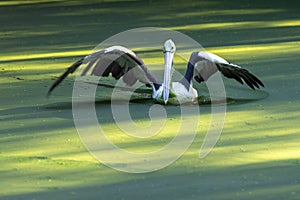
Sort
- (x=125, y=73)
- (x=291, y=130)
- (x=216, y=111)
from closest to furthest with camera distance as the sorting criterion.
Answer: (x=291, y=130) → (x=216, y=111) → (x=125, y=73)

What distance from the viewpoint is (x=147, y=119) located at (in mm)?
4789

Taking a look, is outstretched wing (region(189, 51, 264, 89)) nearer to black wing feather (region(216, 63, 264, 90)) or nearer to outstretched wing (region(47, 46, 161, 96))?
black wing feather (region(216, 63, 264, 90))

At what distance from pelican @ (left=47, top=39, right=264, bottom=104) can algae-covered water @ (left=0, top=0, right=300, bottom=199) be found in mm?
84

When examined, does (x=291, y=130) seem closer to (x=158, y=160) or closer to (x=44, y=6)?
Answer: (x=158, y=160)

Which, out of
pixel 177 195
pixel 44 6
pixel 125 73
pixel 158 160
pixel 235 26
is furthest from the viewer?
pixel 44 6

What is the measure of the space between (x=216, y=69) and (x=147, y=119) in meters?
0.77

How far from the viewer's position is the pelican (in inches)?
202

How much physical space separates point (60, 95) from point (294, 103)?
1131 mm

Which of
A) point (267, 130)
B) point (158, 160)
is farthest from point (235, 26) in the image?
point (158, 160)

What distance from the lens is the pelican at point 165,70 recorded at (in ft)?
16.8

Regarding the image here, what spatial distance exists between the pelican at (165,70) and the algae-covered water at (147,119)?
84 mm

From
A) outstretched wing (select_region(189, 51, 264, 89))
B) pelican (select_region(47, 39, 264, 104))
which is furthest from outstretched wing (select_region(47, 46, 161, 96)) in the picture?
outstretched wing (select_region(189, 51, 264, 89))

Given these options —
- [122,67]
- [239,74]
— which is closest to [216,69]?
[239,74]

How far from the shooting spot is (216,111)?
4.93 metres
